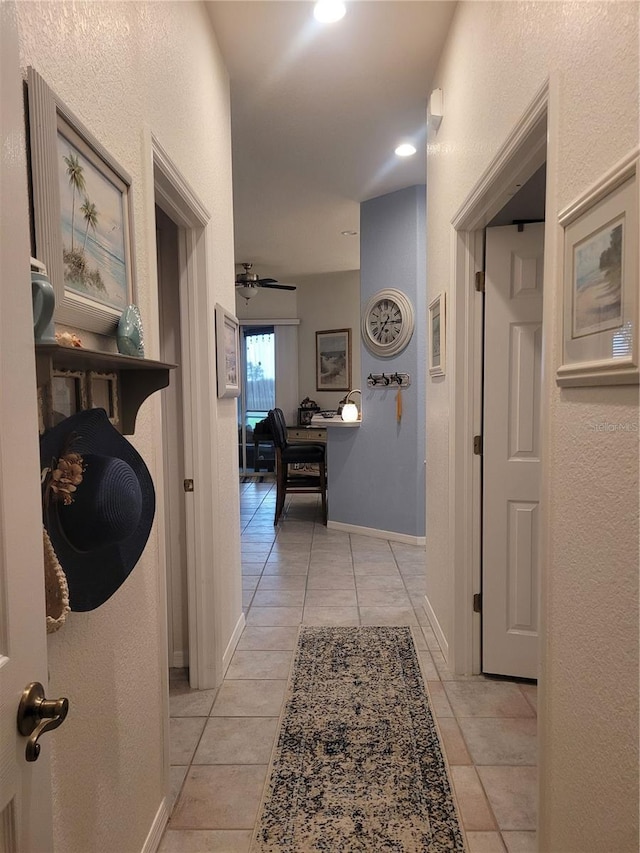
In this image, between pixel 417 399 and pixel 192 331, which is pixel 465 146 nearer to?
pixel 192 331

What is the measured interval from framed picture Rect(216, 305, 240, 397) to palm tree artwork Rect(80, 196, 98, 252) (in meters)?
1.24

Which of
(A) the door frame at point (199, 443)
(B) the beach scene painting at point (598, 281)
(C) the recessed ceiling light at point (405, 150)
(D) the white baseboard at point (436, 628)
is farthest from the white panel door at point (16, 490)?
(C) the recessed ceiling light at point (405, 150)

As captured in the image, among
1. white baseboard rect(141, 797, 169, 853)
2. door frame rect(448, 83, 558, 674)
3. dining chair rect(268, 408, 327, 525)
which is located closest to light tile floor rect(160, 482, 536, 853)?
white baseboard rect(141, 797, 169, 853)

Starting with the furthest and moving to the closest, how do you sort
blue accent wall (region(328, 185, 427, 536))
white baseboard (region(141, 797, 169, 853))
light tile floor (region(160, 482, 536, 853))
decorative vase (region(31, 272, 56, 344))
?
blue accent wall (region(328, 185, 427, 536)), light tile floor (region(160, 482, 536, 853)), white baseboard (region(141, 797, 169, 853)), decorative vase (region(31, 272, 56, 344))

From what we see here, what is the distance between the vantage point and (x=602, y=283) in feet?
3.48

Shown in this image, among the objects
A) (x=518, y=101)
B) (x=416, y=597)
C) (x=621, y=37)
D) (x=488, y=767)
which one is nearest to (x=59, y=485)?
(x=621, y=37)

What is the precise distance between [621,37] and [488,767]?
6.87ft

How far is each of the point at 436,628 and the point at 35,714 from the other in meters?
2.45

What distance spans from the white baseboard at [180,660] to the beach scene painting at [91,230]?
190 centimetres

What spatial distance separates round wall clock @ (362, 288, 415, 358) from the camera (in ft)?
14.5

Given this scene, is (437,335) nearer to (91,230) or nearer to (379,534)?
(91,230)

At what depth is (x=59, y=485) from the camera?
0.90m

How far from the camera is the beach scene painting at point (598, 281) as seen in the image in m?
1.00

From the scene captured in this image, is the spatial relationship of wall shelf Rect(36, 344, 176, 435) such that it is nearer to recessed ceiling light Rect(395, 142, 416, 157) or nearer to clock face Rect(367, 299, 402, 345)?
recessed ceiling light Rect(395, 142, 416, 157)
